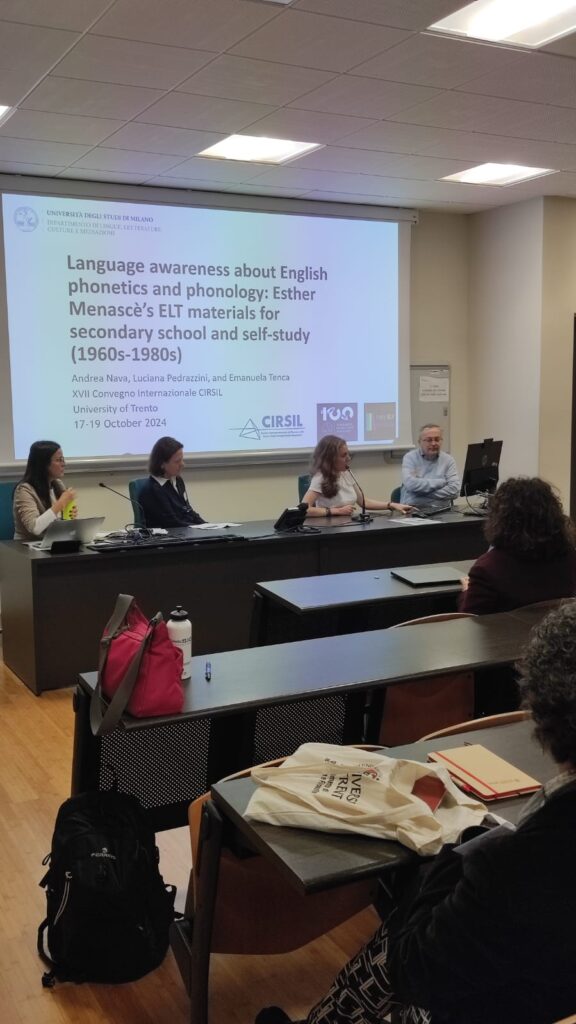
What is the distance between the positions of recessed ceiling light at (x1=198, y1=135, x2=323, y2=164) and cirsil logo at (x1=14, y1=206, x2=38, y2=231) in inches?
47.6

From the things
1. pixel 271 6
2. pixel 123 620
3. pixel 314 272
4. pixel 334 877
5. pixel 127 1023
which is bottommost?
pixel 127 1023

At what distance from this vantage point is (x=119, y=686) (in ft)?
6.68

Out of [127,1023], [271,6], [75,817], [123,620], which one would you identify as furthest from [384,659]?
[271,6]

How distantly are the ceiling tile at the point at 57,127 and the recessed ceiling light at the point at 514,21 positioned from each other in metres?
1.83

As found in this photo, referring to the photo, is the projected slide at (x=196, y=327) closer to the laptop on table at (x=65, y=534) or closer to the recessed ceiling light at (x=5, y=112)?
the recessed ceiling light at (x=5, y=112)

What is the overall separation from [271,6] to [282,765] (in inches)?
106

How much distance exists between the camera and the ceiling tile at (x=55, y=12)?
311cm

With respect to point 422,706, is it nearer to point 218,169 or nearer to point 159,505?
point 159,505

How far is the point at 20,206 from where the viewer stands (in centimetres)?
569

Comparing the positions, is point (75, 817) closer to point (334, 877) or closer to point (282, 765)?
point (282, 765)

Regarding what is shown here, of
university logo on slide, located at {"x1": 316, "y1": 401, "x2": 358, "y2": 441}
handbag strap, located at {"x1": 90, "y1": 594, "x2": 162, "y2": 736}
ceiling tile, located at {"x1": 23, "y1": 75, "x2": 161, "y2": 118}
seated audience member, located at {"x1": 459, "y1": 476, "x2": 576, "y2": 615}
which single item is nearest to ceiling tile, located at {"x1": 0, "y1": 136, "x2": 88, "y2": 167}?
ceiling tile, located at {"x1": 23, "y1": 75, "x2": 161, "y2": 118}

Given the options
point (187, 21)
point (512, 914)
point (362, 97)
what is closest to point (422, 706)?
point (512, 914)

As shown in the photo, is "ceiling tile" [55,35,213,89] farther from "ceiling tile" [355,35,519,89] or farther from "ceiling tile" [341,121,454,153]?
"ceiling tile" [341,121,454,153]

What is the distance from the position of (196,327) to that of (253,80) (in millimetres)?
2530
